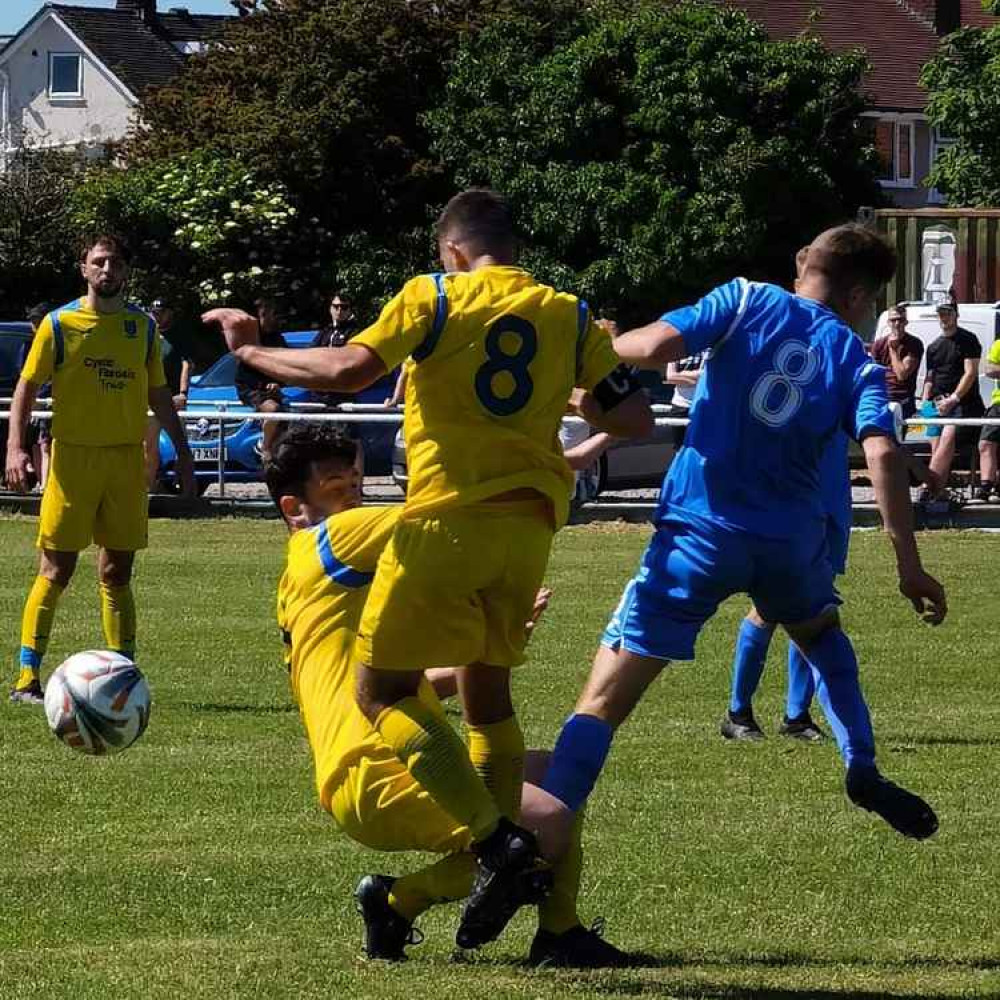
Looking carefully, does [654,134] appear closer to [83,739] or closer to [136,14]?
[83,739]

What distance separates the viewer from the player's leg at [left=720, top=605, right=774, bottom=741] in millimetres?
9602

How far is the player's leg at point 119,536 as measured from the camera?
36.3 ft

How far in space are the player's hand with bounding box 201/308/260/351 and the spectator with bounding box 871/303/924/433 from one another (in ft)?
54.5

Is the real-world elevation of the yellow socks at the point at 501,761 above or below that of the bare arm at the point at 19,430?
below

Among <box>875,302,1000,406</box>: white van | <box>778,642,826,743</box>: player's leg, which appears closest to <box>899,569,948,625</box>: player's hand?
<box>778,642,826,743</box>: player's leg

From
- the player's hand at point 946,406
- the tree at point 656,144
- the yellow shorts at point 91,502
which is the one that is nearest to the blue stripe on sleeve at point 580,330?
the yellow shorts at point 91,502

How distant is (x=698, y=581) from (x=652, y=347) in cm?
76

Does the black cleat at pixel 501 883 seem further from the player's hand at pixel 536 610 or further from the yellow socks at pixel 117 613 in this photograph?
the yellow socks at pixel 117 613

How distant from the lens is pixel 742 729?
998cm

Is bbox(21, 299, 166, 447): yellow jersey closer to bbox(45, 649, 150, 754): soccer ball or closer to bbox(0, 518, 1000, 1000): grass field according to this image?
bbox(0, 518, 1000, 1000): grass field

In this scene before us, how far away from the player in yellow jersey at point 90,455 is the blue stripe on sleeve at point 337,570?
16.9ft

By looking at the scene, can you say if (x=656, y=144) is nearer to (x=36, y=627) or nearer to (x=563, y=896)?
(x=36, y=627)

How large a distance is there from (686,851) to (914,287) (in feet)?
72.7

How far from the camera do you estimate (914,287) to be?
2886 centimetres
